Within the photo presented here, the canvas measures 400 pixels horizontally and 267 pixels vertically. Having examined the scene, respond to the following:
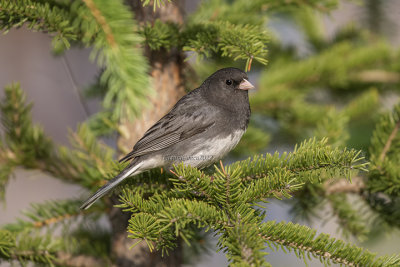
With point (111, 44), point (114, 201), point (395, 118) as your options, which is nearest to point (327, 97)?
point (395, 118)

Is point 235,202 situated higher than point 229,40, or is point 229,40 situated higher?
point 229,40

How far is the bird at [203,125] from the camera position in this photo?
2.25 meters

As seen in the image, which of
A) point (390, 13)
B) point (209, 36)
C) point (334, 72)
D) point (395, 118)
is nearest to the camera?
point (209, 36)

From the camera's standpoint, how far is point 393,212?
6.15ft

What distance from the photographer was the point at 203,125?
2.37m

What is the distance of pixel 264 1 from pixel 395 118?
0.85 m

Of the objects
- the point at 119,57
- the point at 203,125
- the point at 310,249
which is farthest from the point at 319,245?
the point at 203,125

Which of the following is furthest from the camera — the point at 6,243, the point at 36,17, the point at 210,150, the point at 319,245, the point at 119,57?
the point at 210,150

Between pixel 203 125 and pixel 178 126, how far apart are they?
0.46 feet

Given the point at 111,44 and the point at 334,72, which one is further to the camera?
the point at 334,72

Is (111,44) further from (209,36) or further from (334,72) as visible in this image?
(334,72)

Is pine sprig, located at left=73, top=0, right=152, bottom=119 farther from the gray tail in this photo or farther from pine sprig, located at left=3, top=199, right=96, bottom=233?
pine sprig, located at left=3, top=199, right=96, bottom=233

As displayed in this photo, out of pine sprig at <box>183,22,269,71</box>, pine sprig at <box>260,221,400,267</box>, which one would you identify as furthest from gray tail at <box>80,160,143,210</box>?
pine sprig at <box>260,221,400,267</box>

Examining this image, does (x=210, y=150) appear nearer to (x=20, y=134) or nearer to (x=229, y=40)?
(x=229, y=40)
